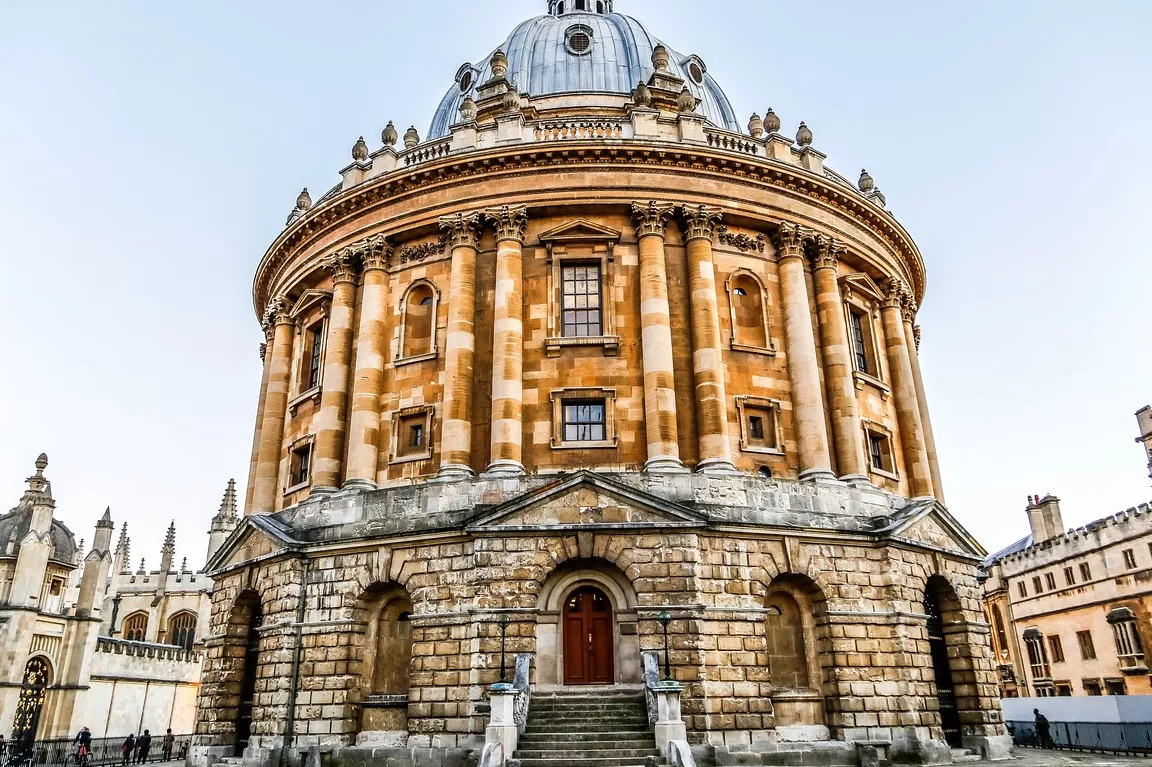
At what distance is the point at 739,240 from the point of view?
28.2m

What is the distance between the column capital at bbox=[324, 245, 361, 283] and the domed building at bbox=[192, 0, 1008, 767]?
0.26 feet

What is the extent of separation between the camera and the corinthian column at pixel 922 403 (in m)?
31.6

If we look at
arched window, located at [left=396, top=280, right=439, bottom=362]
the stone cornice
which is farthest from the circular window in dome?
arched window, located at [left=396, top=280, right=439, bottom=362]

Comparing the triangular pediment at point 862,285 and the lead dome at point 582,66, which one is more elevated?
the lead dome at point 582,66

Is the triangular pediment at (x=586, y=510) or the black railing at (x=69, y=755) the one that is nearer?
the triangular pediment at (x=586, y=510)

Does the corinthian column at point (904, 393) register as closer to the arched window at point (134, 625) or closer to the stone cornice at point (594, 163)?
the stone cornice at point (594, 163)

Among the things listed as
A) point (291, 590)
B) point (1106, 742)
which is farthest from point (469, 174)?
point (1106, 742)

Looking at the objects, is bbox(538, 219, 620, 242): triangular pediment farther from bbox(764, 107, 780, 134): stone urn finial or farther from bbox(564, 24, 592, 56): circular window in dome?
bbox(564, 24, 592, 56): circular window in dome

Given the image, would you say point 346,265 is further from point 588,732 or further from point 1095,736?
point 1095,736

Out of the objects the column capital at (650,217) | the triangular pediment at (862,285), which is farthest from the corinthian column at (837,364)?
the column capital at (650,217)

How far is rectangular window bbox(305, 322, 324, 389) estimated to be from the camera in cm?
3119

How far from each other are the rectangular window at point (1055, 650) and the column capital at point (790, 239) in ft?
114

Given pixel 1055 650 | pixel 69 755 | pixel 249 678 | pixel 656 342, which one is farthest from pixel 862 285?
pixel 69 755

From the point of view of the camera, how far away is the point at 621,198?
27.3 meters
